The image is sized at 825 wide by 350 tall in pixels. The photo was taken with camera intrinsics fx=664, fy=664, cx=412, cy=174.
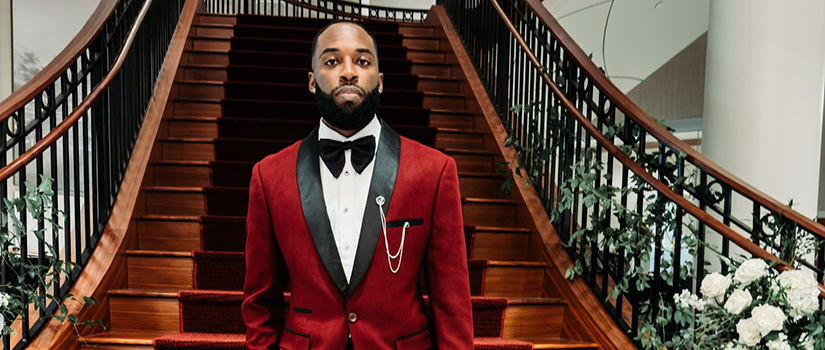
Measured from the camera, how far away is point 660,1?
6.20 meters

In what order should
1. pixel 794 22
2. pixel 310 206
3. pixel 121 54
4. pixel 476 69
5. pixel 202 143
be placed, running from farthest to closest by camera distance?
pixel 476 69 < pixel 202 143 < pixel 121 54 < pixel 794 22 < pixel 310 206

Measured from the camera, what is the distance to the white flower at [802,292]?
70.6 inches

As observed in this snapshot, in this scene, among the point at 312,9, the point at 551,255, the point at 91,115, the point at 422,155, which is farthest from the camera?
the point at 312,9

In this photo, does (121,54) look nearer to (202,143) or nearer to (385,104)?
(202,143)

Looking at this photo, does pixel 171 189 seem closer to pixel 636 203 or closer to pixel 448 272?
pixel 636 203

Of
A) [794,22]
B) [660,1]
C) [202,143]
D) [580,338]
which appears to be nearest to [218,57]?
[202,143]

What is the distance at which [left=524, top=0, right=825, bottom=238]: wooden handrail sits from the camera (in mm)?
1986

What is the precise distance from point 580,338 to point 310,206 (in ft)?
5.73

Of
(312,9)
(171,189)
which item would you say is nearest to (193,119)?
(171,189)

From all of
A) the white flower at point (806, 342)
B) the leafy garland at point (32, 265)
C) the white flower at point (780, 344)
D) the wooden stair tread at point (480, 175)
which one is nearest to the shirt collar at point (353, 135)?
the leafy garland at point (32, 265)

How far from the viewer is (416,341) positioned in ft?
4.04

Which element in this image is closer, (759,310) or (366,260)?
(366,260)

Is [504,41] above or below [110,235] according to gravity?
above

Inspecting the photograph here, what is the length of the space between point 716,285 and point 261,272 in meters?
1.36
